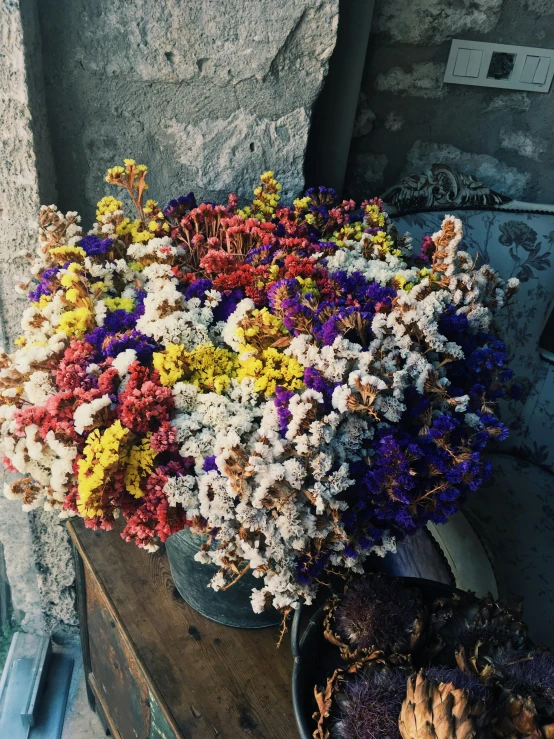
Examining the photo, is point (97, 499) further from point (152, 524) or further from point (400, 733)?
point (400, 733)

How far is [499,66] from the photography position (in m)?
1.50

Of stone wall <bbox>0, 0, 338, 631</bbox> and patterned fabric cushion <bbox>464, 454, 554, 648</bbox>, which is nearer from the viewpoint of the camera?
stone wall <bbox>0, 0, 338, 631</bbox>

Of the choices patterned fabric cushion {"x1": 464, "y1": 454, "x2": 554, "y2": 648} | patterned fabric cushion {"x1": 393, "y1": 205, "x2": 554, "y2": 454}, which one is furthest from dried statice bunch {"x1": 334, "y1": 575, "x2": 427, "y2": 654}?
patterned fabric cushion {"x1": 393, "y1": 205, "x2": 554, "y2": 454}

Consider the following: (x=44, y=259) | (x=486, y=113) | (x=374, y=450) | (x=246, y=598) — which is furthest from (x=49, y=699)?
(x=486, y=113)

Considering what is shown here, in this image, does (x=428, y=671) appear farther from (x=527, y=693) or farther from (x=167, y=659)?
(x=167, y=659)

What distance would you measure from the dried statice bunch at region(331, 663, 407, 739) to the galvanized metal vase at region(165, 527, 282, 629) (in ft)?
0.84

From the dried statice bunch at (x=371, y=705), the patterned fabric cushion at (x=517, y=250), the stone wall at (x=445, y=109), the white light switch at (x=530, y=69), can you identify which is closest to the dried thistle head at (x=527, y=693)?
the dried statice bunch at (x=371, y=705)

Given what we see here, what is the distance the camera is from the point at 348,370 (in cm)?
80

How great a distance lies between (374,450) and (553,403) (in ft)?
3.30

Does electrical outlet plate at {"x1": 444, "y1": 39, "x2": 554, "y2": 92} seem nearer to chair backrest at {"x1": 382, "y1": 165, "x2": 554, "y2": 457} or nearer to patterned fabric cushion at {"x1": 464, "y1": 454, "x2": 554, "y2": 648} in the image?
chair backrest at {"x1": 382, "y1": 165, "x2": 554, "y2": 457}

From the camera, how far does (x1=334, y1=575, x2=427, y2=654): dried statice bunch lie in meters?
0.77

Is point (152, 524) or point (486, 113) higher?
point (486, 113)

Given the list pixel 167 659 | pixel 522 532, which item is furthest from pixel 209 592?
pixel 522 532

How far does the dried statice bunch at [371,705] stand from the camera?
649 millimetres
